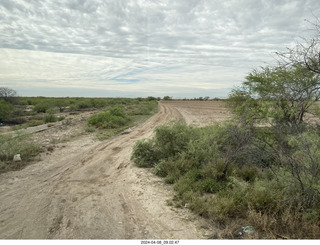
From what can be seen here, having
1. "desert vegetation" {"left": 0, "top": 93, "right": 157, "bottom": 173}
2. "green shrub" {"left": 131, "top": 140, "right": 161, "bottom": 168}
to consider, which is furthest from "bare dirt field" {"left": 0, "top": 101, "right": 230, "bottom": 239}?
"desert vegetation" {"left": 0, "top": 93, "right": 157, "bottom": 173}

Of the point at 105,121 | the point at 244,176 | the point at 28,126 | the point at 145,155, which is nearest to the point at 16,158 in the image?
the point at 145,155

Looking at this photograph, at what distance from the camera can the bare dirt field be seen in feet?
12.5

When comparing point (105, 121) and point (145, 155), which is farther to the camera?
point (105, 121)

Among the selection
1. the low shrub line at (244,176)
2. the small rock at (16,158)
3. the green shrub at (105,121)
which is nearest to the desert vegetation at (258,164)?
the low shrub line at (244,176)

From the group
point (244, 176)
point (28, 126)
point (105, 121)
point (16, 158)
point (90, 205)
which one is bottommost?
point (28, 126)

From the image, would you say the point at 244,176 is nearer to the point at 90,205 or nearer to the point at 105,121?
the point at 90,205

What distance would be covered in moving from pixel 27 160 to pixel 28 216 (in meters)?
4.41

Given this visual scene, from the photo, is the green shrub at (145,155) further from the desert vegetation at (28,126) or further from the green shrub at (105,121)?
A: the green shrub at (105,121)

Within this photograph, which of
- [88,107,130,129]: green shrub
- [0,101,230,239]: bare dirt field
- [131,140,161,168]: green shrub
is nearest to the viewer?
[0,101,230,239]: bare dirt field

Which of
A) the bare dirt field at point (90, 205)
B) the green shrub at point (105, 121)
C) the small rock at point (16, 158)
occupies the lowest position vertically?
the bare dirt field at point (90, 205)

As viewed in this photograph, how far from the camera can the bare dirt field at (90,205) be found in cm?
382

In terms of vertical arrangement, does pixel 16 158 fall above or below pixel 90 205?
above

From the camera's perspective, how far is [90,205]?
4.76 meters

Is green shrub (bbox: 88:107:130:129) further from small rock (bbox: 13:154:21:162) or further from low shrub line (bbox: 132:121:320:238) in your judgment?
low shrub line (bbox: 132:121:320:238)
